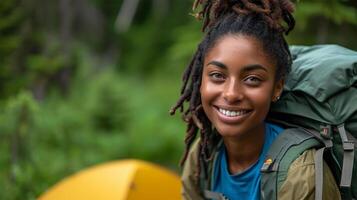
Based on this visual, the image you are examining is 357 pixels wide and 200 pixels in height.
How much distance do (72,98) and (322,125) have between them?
742cm

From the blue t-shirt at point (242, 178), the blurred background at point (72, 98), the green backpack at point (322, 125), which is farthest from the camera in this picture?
the blurred background at point (72, 98)

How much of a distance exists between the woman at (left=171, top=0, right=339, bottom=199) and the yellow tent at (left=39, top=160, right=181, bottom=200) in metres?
1.72

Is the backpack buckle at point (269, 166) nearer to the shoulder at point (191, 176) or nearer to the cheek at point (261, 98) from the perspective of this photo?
the cheek at point (261, 98)

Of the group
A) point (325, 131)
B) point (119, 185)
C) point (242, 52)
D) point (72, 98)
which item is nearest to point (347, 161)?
point (325, 131)

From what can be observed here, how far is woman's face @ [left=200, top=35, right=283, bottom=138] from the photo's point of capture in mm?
2730

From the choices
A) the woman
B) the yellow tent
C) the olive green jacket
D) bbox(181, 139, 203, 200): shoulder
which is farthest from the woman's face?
the yellow tent

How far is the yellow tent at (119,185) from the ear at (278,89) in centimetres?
217

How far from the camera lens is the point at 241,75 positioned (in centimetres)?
273

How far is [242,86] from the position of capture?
2.75m

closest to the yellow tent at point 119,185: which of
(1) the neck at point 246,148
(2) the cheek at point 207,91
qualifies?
(1) the neck at point 246,148

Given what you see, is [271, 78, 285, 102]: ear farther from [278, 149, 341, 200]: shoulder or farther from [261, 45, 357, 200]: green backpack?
[278, 149, 341, 200]: shoulder

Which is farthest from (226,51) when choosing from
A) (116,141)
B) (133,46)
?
(133,46)

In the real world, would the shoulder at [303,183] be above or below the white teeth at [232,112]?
below

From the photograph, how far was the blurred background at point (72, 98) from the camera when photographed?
214 inches
